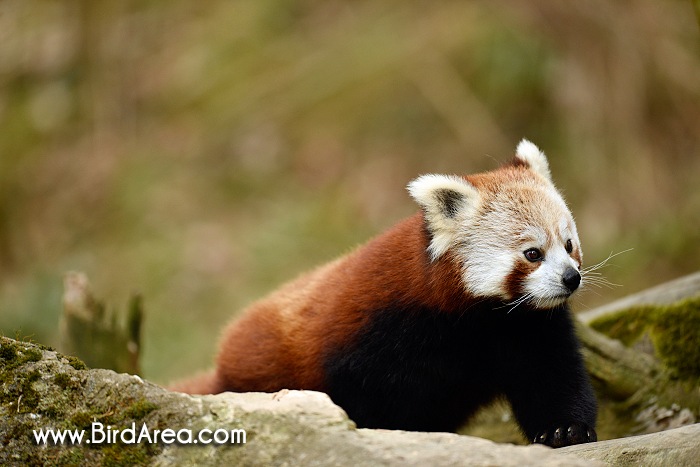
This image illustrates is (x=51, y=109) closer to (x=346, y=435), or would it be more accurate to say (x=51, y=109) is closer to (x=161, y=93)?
(x=161, y=93)

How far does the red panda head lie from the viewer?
4398 mm

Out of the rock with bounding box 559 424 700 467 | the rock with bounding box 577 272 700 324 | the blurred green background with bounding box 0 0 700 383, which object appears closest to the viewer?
the rock with bounding box 559 424 700 467

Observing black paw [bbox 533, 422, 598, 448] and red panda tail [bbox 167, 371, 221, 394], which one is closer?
black paw [bbox 533, 422, 598, 448]

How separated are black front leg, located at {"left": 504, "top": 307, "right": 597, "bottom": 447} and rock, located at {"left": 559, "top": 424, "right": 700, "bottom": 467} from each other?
3.07ft

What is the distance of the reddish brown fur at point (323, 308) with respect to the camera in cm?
462

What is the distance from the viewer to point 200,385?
565 centimetres

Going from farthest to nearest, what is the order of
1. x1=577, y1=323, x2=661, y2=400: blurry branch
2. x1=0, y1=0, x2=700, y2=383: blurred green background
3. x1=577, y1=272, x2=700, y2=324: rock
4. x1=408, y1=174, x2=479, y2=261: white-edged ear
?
x1=0, y1=0, x2=700, y2=383: blurred green background < x1=577, y1=272, x2=700, y2=324: rock < x1=577, y1=323, x2=661, y2=400: blurry branch < x1=408, y1=174, x2=479, y2=261: white-edged ear

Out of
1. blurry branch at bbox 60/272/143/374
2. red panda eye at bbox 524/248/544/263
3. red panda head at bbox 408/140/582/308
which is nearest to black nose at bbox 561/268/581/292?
red panda head at bbox 408/140/582/308

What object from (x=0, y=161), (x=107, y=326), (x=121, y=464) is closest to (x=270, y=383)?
(x=107, y=326)

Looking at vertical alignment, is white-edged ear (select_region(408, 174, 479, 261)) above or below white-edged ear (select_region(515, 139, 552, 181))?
below

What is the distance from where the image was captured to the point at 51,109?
13.2 m

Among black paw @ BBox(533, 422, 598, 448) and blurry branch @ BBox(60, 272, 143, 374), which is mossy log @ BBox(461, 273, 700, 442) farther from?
blurry branch @ BBox(60, 272, 143, 374)

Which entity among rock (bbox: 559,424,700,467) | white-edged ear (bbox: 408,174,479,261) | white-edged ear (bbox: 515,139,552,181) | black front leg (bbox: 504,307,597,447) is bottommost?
→ rock (bbox: 559,424,700,467)

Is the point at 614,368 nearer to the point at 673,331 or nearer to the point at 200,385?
the point at 673,331
